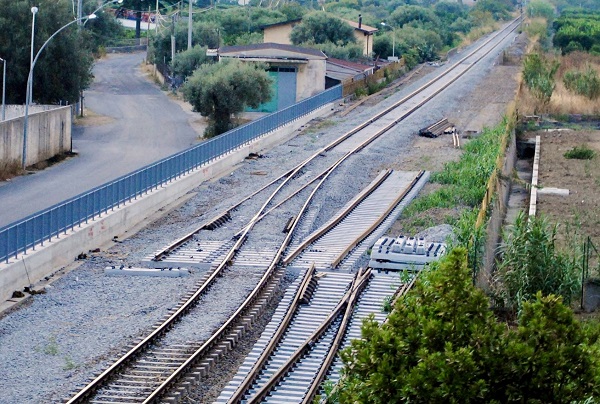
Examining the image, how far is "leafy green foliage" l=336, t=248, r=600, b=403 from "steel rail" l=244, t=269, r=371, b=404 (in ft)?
17.1

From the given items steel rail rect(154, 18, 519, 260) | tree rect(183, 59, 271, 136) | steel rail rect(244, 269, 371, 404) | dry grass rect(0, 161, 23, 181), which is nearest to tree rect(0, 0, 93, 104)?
tree rect(183, 59, 271, 136)

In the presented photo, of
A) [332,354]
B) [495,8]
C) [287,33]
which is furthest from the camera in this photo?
[495,8]

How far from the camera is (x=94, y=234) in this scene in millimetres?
24547

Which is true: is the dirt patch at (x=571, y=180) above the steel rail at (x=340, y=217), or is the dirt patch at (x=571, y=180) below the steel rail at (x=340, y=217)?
below

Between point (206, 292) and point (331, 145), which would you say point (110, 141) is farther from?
point (206, 292)

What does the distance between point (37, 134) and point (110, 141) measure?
7953mm

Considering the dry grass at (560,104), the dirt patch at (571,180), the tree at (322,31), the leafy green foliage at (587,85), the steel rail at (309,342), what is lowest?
the dirt patch at (571,180)

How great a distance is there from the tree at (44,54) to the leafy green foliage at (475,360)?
133ft

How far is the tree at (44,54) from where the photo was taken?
47750 millimetres

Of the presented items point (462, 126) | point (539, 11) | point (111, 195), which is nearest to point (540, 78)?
point (462, 126)

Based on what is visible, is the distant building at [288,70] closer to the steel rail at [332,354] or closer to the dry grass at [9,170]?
the dry grass at [9,170]

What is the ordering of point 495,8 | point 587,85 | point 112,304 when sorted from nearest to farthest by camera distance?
point 112,304
point 587,85
point 495,8

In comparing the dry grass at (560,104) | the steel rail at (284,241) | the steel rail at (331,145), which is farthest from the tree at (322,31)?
the steel rail at (284,241)

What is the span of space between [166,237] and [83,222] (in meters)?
2.48
